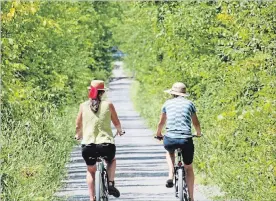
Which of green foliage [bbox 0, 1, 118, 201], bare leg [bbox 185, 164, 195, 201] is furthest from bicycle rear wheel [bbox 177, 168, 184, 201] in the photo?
green foliage [bbox 0, 1, 118, 201]

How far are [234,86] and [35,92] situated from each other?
5.32 metres

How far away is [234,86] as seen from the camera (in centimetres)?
1966

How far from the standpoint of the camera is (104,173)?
16.2 m

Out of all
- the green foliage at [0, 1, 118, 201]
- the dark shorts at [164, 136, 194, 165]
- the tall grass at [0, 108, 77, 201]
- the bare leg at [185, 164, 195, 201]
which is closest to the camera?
the tall grass at [0, 108, 77, 201]

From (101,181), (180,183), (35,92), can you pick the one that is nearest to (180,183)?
(180,183)

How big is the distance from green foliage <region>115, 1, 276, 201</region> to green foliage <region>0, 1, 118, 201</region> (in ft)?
9.40

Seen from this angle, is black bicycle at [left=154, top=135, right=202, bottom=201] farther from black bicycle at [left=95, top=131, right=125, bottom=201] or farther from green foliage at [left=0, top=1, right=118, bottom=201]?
green foliage at [left=0, top=1, right=118, bottom=201]

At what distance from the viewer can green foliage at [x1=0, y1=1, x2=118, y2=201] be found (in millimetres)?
16141

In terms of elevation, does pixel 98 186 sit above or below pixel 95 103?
below

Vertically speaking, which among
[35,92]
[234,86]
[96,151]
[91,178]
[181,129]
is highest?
[35,92]

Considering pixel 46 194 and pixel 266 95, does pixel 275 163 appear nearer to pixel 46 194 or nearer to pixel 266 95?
pixel 266 95

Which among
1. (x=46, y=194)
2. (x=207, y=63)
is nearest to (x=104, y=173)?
(x=46, y=194)

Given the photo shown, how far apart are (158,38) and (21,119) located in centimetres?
818

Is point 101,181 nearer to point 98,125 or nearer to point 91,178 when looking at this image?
point 91,178
